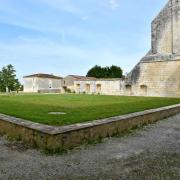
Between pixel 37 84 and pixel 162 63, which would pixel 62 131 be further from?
pixel 37 84

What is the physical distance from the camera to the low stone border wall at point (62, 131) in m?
4.80

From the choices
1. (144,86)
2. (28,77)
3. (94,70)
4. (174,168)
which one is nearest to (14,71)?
(28,77)

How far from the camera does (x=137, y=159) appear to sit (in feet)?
14.4

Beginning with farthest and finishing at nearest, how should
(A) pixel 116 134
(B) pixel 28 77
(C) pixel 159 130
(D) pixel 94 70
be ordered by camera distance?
1. (D) pixel 94 70
2. (B) pixel 28 77
3. (C) pixel 159 130
4. (A) pixel 116 134

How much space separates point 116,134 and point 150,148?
141 cm

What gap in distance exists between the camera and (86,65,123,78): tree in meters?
59.2

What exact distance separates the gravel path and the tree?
53.5 metres

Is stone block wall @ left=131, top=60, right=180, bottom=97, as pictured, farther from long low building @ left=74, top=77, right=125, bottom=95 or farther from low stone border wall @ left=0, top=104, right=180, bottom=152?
low stone border wall @ left=0, top=104, right=180, bottom=152

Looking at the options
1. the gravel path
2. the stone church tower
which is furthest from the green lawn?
the stone church tower

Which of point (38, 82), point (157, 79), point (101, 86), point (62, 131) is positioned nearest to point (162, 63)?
point (157, 79)

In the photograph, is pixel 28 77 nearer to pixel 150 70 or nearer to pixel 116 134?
pixel 150 70

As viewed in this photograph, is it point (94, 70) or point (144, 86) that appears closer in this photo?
point (144, 86)

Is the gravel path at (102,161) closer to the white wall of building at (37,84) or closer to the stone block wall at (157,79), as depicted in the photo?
the stone block wall at (157,79)

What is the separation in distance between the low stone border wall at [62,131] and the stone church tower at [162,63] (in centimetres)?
1735
